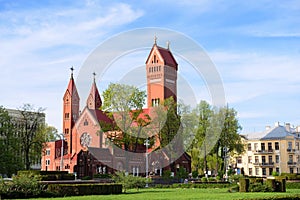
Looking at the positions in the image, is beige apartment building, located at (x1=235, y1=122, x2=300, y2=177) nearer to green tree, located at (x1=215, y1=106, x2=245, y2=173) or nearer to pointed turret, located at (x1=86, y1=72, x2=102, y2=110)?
green tree, located at (x1=215, y1=106, x2=245, y2=173)

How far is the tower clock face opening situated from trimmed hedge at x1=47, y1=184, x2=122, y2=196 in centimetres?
5274

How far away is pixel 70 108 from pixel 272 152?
43.2 m

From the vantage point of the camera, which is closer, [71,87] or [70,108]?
[71,87]

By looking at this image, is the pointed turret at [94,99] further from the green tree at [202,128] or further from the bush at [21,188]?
the bush at [21,188]

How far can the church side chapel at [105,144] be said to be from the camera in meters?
73.1

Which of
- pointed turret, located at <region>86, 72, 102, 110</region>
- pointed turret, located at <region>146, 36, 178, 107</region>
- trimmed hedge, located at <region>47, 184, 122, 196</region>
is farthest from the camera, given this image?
pointed turret, located at <region>86, 72, 102, 110</region>

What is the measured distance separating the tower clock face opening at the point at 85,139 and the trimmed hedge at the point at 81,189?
52.7 m

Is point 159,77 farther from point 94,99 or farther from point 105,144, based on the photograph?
point 105,144

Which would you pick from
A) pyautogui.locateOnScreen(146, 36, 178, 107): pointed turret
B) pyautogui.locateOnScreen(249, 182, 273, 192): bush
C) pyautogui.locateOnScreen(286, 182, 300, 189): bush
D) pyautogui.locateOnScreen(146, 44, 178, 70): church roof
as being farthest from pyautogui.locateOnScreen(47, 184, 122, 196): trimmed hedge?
pyautogui.locateOnScreen(146, 44, 178, 70): church roof

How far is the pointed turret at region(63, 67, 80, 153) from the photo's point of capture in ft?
309

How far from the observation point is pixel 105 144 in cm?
6788

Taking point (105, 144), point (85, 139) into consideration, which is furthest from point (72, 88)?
point (105, 144)

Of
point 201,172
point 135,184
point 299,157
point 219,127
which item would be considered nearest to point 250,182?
point 135,184

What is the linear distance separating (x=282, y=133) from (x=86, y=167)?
124 feet
